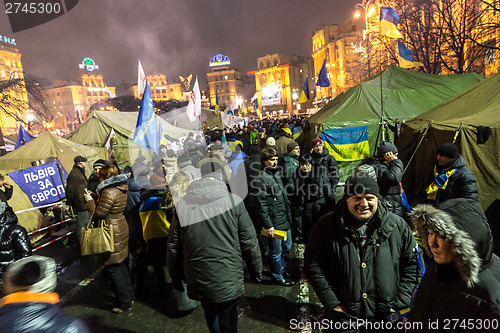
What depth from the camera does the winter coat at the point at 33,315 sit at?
153cm

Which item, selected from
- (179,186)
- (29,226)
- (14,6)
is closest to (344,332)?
(179,186)

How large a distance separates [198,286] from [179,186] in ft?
→ 3.92

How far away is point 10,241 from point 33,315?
296 centimetres

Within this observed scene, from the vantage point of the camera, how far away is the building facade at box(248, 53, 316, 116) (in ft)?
351

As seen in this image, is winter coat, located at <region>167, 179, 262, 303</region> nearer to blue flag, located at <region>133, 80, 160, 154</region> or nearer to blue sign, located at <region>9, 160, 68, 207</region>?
blue flag, located at <region>133, 80, 160, 154</region>

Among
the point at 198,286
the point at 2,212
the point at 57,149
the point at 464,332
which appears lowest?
the point at 198,286

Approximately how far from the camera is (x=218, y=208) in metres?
2.61

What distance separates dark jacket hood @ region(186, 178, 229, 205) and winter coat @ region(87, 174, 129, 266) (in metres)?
1.68

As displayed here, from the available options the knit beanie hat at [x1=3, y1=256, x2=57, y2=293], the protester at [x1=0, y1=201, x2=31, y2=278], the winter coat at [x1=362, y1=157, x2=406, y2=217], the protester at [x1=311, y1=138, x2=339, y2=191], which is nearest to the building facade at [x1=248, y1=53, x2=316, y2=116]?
the protester at [x1=311, y1=138, x2=339, y2=191]

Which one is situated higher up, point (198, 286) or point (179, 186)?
point (179, 186)

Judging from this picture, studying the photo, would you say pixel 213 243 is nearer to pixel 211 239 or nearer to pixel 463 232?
pixel 211 239

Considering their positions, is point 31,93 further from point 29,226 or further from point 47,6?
point 47,6

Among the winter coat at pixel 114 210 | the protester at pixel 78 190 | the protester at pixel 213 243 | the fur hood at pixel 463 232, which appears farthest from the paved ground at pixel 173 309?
the fur hood at pixel 463 232

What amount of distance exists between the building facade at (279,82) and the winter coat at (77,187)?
326 feet
